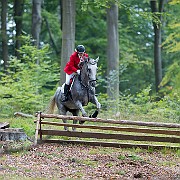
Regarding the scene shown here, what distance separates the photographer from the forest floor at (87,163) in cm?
882

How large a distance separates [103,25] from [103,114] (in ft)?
48.0

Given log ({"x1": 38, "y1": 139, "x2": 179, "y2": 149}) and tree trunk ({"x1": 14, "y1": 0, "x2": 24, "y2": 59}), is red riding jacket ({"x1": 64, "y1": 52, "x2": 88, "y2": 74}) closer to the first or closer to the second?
log ({"x1": 38, "y1": 139, "x2": 179, "y2": 149})

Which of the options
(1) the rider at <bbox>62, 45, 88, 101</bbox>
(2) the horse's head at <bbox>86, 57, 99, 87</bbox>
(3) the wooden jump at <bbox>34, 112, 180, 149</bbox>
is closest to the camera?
(3) the wooden jump at <bbox>34, 112, 180, 149</bbox>

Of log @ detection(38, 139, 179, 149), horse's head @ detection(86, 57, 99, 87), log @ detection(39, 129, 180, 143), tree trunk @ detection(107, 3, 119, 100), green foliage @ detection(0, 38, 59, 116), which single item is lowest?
log @ detection(38, 139, 179, 149)

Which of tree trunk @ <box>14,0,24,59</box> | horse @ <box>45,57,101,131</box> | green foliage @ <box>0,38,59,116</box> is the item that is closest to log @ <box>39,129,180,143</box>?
horse @ <box>45,57,101,131</box>

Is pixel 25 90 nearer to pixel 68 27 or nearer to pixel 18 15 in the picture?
pixel 68 27

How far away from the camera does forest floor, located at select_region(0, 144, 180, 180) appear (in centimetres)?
882

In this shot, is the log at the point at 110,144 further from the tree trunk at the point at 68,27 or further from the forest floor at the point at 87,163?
the tree trunk at the point at 68,27

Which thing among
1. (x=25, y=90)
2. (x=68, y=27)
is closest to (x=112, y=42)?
(x=68, y=27)

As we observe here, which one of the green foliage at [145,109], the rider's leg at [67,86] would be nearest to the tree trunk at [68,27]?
the green foliage at [145,109]

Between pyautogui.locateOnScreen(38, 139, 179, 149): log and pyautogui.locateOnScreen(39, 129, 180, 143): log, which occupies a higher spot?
pyautogui.locateOnScreen(39, 129, 180, 143): log

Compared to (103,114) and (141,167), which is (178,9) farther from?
(141,167)

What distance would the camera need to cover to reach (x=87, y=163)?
985cm

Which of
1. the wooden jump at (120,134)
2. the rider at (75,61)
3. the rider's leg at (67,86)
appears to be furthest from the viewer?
the rider's leg at (67,86)
